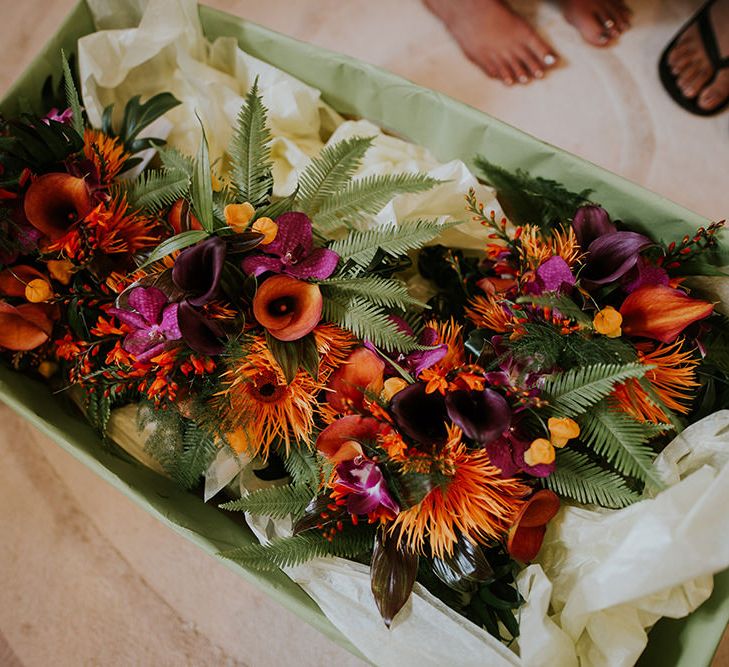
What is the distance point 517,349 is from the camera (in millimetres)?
765

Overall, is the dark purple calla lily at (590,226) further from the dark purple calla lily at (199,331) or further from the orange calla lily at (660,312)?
the dark purple calla lily at (199,331)

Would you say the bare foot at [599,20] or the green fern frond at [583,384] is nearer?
the green fern frond at [583,384]

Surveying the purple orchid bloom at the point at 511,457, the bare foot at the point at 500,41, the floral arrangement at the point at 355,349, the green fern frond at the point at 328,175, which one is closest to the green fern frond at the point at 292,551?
the floral arrangement at the point at 355,349

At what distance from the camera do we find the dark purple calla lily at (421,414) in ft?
2.37

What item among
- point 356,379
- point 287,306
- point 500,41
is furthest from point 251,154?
point 500,41

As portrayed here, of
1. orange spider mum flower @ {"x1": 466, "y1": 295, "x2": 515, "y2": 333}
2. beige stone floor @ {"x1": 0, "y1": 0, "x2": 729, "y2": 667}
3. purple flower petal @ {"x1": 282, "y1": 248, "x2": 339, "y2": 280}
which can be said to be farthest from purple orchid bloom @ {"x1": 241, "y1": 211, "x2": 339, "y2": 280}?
beige stone floor @ {"x1": 0, "y1": 0, "x2": 729, "y2": 667}

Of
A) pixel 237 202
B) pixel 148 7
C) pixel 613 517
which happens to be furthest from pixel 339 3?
pixel 613 517

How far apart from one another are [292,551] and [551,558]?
1.11ft

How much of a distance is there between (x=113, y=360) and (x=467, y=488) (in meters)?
0.47

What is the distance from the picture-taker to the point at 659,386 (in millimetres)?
798

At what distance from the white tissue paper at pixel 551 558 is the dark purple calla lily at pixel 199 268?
276 millimetres

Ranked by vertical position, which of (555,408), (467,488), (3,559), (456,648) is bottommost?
(3,559)

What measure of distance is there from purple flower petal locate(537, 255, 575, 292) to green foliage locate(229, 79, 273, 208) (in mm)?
374

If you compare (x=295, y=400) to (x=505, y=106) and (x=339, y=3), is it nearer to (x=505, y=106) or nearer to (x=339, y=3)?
(x=505, y=106)
